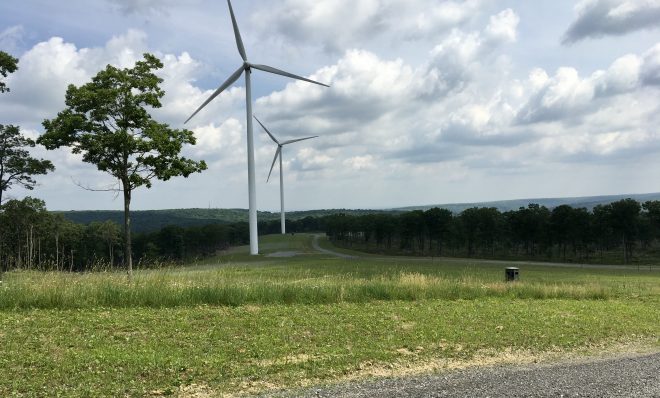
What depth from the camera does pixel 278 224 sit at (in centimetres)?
19075

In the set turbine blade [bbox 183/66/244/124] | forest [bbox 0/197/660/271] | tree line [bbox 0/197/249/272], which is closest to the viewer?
tree line [bbox 0/197/249/272]

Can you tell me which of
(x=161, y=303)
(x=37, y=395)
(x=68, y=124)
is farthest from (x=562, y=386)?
(x=68, y=124)

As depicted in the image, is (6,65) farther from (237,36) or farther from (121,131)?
(237,36)

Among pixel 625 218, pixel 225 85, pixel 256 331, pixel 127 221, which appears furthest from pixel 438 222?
pixel 256 331

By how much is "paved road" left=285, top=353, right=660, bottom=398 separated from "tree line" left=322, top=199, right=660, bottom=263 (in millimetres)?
83461

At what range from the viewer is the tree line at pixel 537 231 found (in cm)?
8319

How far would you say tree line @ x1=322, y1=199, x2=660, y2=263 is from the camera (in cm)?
8319

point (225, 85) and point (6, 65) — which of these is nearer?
point (6, 65)

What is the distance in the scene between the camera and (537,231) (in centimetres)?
8988

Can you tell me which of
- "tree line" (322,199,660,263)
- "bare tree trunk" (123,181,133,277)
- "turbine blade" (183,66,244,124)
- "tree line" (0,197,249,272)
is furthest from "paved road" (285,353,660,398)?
"tree line" (322,199,660,263)

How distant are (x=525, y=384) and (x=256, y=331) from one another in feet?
19.5

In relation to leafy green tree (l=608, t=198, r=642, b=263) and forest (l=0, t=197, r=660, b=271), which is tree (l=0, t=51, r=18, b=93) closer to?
forest (l=0, t=197, r=660, b=271)

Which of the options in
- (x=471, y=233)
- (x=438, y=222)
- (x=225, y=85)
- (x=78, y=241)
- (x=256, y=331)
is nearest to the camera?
(x=256, y=331)

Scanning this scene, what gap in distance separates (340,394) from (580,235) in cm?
8822
